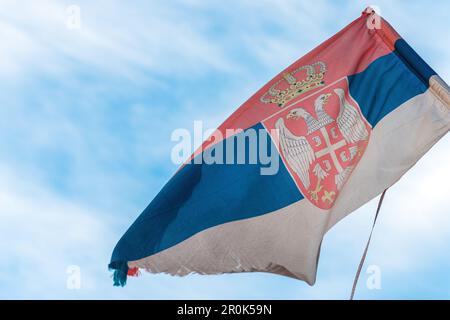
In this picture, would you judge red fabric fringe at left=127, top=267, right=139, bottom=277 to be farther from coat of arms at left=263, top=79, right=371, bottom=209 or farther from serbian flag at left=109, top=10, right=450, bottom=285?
coat of arms at left=263, top=79, right=371, bottom=209

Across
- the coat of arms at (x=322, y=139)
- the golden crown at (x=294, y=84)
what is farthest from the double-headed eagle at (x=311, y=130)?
the golden crown at (x=294, y=84)

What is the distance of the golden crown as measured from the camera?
11.9 m

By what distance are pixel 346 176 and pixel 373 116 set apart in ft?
2.79

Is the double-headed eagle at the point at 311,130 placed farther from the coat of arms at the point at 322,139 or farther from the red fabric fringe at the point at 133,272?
the red fabric fringe at the point at 133,272

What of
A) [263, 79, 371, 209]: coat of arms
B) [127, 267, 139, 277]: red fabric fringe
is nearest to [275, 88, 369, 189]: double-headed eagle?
[263, 79, 371, 209]: coat of arms

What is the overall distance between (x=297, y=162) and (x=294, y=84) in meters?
1.04

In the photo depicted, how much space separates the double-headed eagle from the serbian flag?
1 cm

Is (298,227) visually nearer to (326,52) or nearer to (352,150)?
(352,150)

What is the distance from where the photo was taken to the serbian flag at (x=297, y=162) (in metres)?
11.2

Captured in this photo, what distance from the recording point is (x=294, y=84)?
1196cm

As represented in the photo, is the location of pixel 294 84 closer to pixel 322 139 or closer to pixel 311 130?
pixel 311 130

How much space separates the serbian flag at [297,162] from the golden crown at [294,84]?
0.04ft
